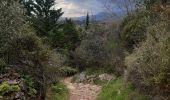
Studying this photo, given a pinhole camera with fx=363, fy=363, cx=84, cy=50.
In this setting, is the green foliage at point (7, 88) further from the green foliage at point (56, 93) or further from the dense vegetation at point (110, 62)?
the green foliage at point (56, 93)

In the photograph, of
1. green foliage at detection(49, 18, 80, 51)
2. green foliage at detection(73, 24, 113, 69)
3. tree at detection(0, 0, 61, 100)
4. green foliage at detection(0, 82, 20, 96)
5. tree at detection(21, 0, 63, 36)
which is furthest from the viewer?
tree at detection(21, 0, 63, 36)

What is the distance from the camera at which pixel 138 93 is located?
1479 centimetres

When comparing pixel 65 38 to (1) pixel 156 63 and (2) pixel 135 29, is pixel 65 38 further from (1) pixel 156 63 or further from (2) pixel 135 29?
(1) pixel 156 63

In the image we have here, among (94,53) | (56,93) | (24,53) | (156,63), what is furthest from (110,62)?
(156,63)

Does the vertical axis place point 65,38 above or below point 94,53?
above

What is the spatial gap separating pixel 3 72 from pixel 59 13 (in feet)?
119

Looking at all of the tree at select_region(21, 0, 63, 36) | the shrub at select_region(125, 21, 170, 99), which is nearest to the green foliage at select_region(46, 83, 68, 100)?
the shrub at select_region(125, 21, 170, 99)

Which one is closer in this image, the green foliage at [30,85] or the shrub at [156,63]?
the shrub at [156,63]

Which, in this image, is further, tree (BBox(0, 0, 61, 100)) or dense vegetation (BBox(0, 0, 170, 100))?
tree (BBox(0, 0, 61, 100))

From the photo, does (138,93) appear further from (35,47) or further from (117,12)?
(117,12)

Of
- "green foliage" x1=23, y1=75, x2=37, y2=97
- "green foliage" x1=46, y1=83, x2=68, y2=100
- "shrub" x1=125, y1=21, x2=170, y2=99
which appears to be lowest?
"green foliage" x1=46, y1=83, x2=68, y2=100

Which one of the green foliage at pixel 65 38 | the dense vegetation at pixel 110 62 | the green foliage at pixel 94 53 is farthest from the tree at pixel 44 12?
the dense vegetation at pixel 110 62

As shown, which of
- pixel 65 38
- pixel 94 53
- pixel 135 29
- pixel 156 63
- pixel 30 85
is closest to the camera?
pixel 156 63

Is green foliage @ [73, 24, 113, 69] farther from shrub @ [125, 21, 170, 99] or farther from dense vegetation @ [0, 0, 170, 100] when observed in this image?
shrub @ [125, 21, 170, 99]
